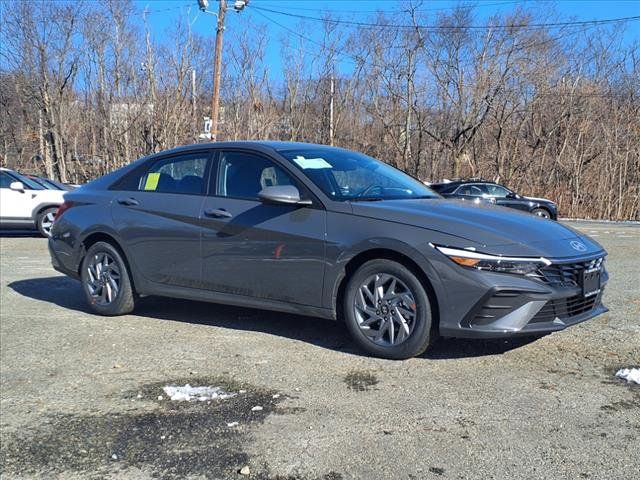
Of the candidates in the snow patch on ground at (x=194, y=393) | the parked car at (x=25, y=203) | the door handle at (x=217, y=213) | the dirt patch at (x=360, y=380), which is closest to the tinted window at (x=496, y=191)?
the parked car at (x=25, y=203)

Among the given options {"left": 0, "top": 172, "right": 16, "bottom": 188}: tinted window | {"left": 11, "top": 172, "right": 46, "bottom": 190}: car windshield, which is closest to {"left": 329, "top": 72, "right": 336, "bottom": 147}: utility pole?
{"left": 11, "top": 172, "right": 46, "bottom": 190}: car windshield

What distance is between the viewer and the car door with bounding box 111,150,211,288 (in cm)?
572

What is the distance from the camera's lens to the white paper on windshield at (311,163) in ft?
17.5

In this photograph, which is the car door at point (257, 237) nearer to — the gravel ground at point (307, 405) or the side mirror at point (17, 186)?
the gravel ground at point (307, 405)

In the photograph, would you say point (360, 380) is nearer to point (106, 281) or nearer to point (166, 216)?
point (166, 216)

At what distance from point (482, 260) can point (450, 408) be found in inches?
40.5

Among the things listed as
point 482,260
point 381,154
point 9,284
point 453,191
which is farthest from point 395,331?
point 381,154

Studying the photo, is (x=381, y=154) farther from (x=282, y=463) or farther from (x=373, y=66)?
(x=282, y=463)

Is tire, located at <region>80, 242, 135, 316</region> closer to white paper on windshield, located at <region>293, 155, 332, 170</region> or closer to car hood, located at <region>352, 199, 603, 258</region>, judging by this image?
white paper on windshield, located at <region>293, 155, 332, 170</region>

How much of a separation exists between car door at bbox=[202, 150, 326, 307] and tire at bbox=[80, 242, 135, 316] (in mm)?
1077

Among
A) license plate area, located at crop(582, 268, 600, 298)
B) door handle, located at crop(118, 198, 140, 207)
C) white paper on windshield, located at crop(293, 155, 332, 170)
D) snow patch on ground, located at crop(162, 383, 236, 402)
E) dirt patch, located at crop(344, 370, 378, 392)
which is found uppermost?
white paper on windshield, located at crop(293, 155, 332, 170)

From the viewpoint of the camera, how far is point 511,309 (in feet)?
A: 14.1

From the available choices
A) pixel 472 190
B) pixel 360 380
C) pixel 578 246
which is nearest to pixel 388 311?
pixel 360 380

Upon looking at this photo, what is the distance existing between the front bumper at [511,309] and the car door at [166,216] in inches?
94.4
